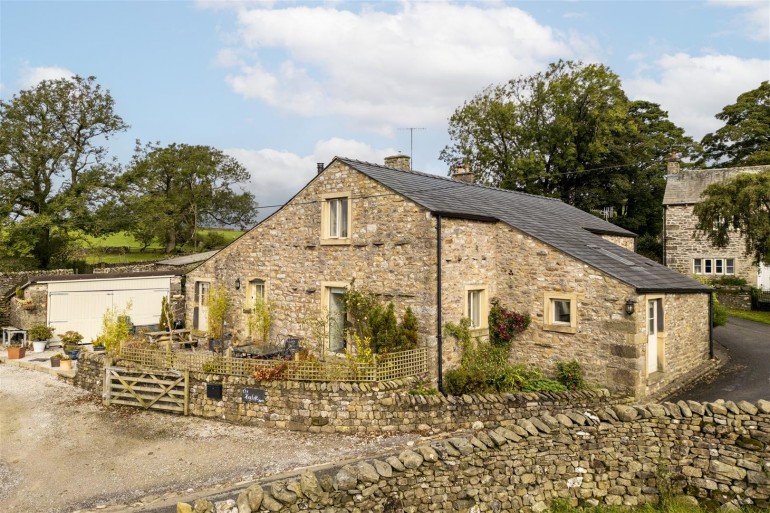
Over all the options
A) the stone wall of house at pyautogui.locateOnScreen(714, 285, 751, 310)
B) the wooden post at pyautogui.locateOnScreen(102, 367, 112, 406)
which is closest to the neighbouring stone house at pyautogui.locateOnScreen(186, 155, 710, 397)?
the wooden post at pyautogui.locateOnScreen(102, 367, 112, 406)

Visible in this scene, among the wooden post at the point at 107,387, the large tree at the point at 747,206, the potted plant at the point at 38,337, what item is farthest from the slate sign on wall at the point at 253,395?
the large tree at the point at 747,206

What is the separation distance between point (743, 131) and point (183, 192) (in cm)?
5069

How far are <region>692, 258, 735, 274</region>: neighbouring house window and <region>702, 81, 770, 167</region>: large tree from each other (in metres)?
13.5

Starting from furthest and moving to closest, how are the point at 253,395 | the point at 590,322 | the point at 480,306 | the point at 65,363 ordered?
1. the point at 65,363
2. the point at 480,306
3. the point at 590,322
4. the point at 253,395

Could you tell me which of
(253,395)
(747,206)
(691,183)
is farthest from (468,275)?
(691,183)

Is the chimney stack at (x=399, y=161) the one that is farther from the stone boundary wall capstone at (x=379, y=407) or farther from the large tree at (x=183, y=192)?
the large tree at (x=183, y=192)

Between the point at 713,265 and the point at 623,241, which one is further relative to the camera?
the point at 713,265

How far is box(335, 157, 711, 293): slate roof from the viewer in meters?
13.6

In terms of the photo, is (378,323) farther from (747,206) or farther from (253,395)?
(747,206)

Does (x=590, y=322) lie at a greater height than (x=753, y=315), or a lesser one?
greater

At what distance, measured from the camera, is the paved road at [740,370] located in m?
13.4

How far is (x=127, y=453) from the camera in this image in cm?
1051

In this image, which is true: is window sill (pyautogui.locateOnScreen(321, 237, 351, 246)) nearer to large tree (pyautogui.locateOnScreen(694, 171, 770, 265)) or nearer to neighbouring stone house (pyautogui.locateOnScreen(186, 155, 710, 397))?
neighbouring stone house (pyautogui.locateOnScreen(186, 155, 710, 397))

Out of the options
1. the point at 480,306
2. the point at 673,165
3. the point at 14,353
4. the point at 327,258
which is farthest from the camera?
the point at 673,165
